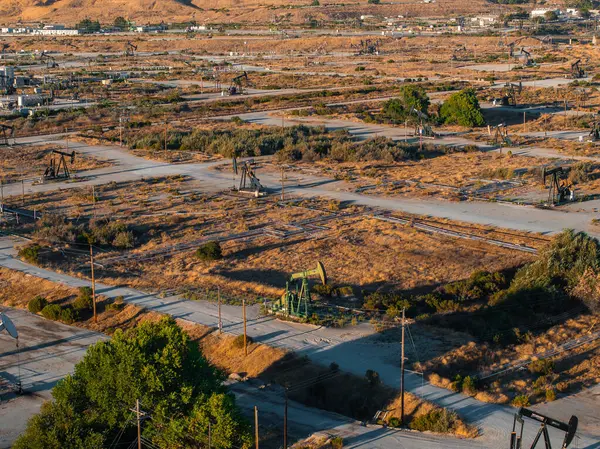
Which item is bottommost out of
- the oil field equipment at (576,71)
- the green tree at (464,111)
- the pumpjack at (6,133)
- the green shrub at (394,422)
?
the green shrub at (394,422)

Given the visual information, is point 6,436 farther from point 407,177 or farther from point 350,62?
point 350,62

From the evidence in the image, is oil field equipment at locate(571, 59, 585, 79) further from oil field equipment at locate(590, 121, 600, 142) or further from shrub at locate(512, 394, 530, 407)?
Answer: shrub at locate(512, 394, 530, 407)

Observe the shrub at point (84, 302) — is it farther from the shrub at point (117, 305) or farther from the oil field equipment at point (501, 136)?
the oil field equipment at point (501, 136)

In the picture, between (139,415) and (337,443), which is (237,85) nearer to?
(337,443)

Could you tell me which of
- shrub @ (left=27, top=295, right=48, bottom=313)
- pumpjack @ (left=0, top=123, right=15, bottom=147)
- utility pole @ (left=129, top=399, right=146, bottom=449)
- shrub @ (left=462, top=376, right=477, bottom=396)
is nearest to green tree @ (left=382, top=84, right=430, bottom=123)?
pumpjack @ (left=0, top=123, right=15, bottom=147)

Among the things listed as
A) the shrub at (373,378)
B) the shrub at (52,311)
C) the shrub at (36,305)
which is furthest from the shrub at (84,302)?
the shrub at (373,378)

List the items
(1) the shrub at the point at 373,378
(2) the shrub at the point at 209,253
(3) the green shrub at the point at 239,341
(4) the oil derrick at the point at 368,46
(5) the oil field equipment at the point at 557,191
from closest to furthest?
(1) the shrub at the point at 373,378 < (3) the green shrub at the point at 239,341 < (2) the shrub at the point at 209,253 < (5) the oil field equipment at the point at 557,191 < (4) the oil derrick at the point at 368,46

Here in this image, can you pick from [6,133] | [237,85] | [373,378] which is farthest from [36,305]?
[237,85]
